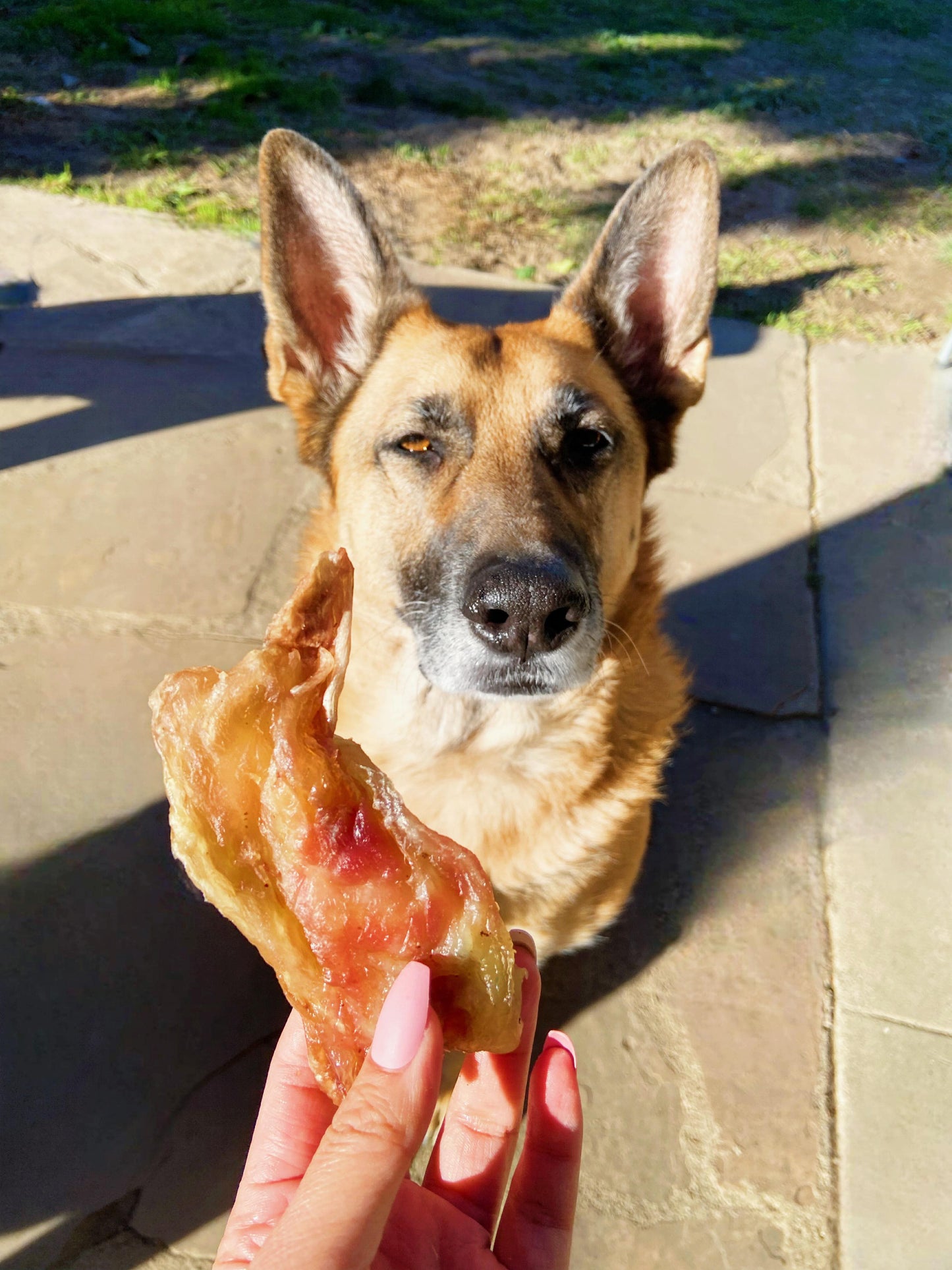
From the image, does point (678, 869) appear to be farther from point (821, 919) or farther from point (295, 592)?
point (295, 592)

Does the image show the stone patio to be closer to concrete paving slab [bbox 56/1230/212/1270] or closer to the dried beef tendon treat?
concrete paving slab [bbox 56/1230/212/1270]

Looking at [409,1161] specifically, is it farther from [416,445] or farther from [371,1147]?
[416,445]

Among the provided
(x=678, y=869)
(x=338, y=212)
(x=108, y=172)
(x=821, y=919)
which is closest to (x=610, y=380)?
(x=338, y=212)

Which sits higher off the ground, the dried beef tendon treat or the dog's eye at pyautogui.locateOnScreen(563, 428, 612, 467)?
the dog's eye at pyautogui.locateOnScreen(563, 428, 612, 467)

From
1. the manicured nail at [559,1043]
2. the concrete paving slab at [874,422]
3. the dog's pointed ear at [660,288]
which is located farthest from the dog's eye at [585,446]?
the concrete paving slab at [874,422]

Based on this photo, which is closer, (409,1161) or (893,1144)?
(409,1161)

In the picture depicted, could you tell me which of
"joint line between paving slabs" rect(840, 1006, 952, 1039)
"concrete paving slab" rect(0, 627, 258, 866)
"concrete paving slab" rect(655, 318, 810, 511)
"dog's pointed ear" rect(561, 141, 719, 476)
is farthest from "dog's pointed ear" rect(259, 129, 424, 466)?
"joint line between paving slabs" rect(840, 1006, 952, 1039)

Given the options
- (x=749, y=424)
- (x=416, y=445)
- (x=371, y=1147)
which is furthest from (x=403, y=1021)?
(x=749, y=424)
